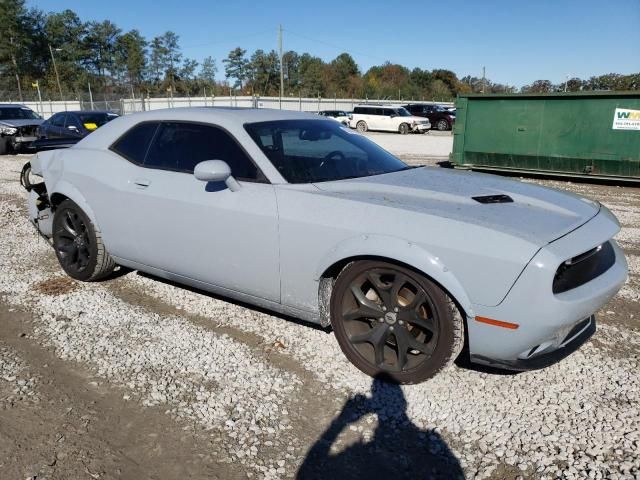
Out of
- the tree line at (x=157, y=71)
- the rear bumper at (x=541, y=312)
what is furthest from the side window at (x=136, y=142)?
the tree line at (x=157, y=71)

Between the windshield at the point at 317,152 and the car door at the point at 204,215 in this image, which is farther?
the windshield at the point at 317,152

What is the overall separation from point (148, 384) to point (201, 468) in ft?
2.71

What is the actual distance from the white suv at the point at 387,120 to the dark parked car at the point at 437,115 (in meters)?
3.75

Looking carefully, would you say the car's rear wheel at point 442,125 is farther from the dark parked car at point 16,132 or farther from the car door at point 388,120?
the dark parked car at point 16,132

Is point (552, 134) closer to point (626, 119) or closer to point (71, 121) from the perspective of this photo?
point (626, 119)

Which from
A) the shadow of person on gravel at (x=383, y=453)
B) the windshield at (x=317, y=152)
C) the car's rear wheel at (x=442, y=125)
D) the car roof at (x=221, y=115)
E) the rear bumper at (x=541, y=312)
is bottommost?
the shadow of person on gravel at (x=383, y=453)

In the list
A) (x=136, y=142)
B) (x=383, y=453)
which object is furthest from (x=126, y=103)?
(x=383, y=453)

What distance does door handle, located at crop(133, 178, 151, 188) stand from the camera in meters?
3.73

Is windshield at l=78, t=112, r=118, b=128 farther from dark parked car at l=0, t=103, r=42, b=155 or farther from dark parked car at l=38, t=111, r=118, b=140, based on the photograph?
dark parked car at l=0, t=103, r=42, b=155

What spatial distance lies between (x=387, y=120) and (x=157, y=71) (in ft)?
219

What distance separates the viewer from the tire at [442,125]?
33181mm

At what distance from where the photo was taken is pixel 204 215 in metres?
3.38

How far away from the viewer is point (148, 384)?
288cm

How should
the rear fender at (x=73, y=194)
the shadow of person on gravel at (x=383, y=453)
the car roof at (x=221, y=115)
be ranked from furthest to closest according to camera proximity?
the rear fender at (x=73, y=194) < the car roof at (x=221, y=115) < the shadow of person on gravel at (x=383, y=453)
